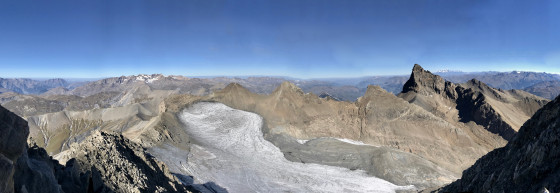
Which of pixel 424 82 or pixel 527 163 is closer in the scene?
pixel 527 163

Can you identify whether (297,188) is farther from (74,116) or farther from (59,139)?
(74,116)

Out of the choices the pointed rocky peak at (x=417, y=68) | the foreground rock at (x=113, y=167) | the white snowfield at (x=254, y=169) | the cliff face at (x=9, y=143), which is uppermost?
the pointed rocky peak at (x=417, y=68)

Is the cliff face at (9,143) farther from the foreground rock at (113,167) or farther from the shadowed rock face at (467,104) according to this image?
the shadowed rock face at (467,104)

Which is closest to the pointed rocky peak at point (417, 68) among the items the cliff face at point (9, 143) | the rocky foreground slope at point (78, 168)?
the rocky foreground slope at point (78, 168)

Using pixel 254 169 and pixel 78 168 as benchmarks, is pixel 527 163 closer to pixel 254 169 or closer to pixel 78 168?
pixel 78 168

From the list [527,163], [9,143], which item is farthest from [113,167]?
[527,163]

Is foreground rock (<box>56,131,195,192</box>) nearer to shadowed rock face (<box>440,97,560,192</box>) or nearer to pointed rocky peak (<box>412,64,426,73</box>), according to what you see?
shadowed rock face (<box>440,97,560,192</box>)
